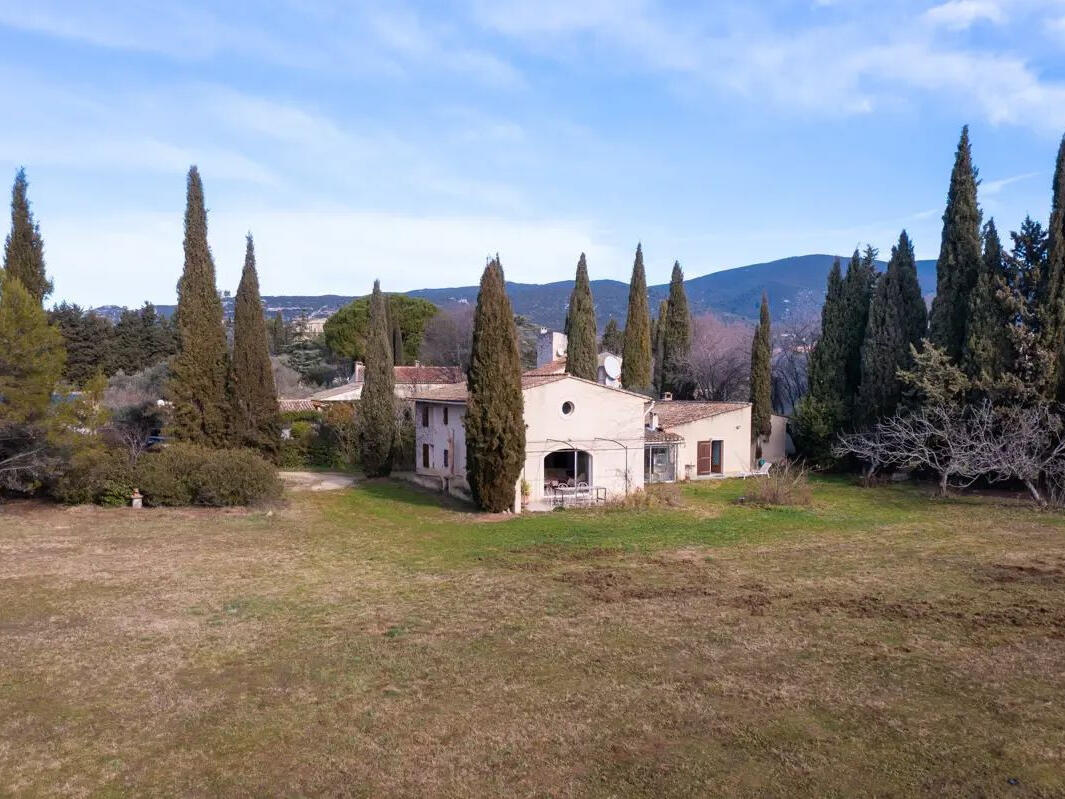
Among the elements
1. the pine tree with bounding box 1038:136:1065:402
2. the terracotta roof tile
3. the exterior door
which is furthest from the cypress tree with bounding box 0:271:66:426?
the pine tree with bounding box 1038:136:1065:402

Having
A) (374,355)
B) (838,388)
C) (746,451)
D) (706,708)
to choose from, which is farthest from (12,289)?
(838,388)

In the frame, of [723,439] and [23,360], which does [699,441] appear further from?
[23,360]

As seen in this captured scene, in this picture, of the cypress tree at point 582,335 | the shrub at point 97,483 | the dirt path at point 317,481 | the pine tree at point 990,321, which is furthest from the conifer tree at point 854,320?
the shrub at point 97,483

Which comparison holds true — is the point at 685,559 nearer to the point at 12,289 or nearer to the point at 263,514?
the point at 263,514

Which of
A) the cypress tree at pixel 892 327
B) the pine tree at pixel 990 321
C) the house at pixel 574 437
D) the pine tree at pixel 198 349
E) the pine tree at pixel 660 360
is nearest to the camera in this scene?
the house at pixel 574 437

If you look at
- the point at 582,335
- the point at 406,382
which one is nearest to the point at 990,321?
the point at 582,335

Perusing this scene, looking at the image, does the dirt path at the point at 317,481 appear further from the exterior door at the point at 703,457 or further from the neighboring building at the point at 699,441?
the exterior door at the point at 703,457
